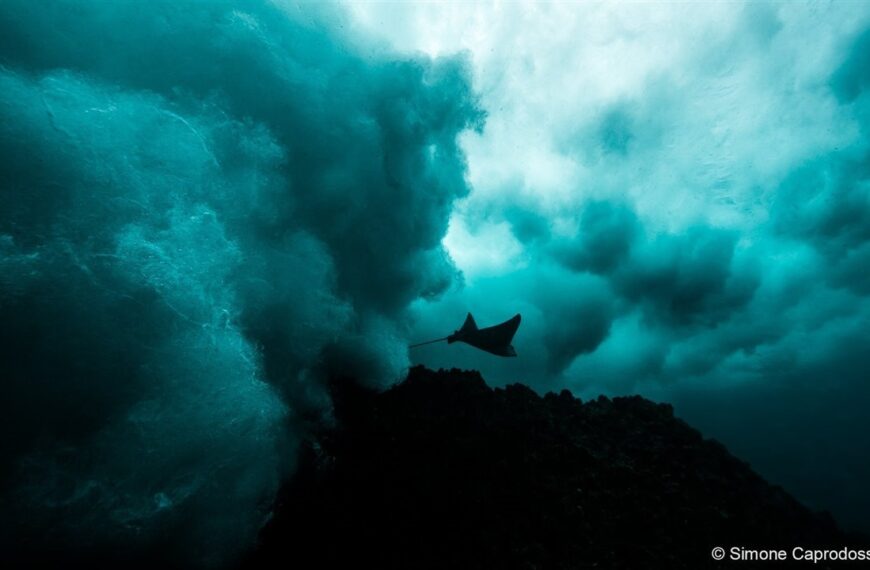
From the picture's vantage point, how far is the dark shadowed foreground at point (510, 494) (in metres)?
10.0

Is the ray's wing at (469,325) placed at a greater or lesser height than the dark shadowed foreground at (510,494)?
greater

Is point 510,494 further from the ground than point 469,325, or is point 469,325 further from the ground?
point 469,325

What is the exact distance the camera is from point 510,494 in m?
11.7

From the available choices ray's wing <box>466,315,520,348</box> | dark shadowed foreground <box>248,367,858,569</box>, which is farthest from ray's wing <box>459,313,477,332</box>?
dark shadowed foreground <box>248,367,858,569</box>

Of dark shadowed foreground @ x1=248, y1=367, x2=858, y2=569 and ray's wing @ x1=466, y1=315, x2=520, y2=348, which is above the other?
ray's wing @ x1=466, y1=315, x2=520, y2=348

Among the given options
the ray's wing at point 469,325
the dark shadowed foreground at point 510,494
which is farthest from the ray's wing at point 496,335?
the dark shadowed foreground at point 510,494

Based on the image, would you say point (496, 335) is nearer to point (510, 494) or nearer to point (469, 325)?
point (469, 325)

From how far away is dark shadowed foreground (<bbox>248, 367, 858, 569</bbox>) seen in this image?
10047 mm

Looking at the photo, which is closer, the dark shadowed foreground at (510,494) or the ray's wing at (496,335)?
the dark shadowed foreground at (510,494)

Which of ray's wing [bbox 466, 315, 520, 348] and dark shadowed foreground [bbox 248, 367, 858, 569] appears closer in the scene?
dark shadowed foreground [bbox 248, 367, 858, 569]

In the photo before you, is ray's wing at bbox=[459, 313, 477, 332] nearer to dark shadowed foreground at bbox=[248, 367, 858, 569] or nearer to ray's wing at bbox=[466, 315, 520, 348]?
ray's wing at bbox=[466, 315, 520, 348]

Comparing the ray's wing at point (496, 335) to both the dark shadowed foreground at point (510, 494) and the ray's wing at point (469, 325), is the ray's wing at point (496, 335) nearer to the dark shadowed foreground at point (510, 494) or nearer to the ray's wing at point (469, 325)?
the ray's wing at point (469, 325)

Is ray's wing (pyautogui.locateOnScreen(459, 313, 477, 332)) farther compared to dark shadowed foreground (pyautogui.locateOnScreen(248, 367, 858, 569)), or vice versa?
ray's wing (pyautogui.locateOnScreen(459, 313, 477, 332))

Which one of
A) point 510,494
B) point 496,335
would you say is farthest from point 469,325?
point 510,494
